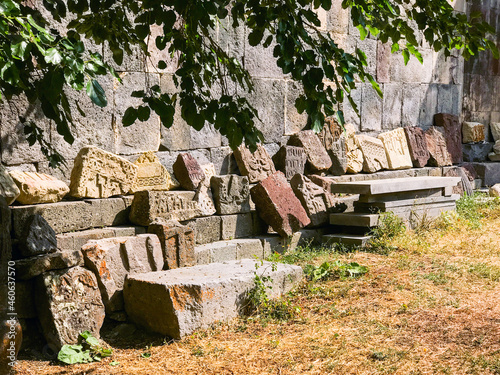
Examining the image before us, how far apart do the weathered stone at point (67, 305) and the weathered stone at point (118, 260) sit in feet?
0.74

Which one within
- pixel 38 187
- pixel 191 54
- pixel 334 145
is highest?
pixel 191 54

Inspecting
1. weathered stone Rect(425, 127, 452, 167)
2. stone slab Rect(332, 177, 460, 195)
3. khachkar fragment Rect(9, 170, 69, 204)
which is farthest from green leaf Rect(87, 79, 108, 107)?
weathered stone Rect(425, 127, 452, 167)

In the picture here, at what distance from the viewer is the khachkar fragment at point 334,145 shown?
25.6 feet

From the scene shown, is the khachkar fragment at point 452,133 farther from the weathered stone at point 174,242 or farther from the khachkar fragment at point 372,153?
the weathered stone at point 174,242

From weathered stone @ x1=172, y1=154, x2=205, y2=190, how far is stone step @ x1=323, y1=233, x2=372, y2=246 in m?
1.72

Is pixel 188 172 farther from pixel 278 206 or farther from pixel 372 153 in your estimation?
pixel 372 153

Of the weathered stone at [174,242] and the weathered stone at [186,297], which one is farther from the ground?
the weathered stone at [174,242]

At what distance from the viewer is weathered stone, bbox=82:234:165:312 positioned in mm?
4500

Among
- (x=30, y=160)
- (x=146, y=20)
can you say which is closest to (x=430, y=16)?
(x=146, y=20)

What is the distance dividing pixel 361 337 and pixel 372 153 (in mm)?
4559

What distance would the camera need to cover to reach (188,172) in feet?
19.8

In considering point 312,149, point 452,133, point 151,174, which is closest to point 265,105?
point 312,149

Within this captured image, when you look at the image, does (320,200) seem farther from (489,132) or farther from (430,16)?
(489,132)

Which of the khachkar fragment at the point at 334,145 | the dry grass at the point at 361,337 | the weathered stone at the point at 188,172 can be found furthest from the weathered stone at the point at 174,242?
the khachkar fragment at the point at 334,145
